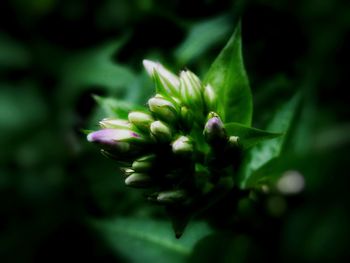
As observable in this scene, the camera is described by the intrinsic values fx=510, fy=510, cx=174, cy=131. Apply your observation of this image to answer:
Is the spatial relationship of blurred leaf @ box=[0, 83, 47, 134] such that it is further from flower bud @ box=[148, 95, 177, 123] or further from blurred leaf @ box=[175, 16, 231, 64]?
flower bud @ box=[148, 95, 177, 123]

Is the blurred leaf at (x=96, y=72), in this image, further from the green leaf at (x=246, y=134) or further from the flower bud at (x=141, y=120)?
the green leaf at (x=246, y=134)

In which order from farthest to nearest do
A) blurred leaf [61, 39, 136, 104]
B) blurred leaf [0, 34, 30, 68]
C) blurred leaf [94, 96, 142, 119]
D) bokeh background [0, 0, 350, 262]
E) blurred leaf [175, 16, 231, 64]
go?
blurred leaf [0, 34, 30, 68], blurred leaf [61, 39, 136, 104], blurred leaf [175, 16, 231, 64], bokeh background [0, 0, 350, 262], blurred leaf [94, 96, 142, 119]

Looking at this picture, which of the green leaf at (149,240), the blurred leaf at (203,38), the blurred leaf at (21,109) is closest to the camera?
the green leaf at (149,240)

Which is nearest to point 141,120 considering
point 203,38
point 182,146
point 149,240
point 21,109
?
point 182,146

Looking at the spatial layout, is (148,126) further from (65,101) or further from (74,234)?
(65,101)

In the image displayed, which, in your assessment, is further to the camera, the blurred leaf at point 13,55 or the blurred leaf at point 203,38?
the blurred leaf at point 13,55

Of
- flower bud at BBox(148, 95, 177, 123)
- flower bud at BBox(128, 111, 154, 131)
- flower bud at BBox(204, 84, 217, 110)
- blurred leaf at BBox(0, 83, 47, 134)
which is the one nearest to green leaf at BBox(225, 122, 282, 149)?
flower bud at BBox(204, 84, 217, 110)

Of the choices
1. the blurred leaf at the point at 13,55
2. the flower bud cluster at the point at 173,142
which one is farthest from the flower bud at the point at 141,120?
the blurred leaf at the point at 13,55

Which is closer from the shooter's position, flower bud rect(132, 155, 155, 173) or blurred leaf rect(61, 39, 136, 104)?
flower bud rect(132, 155, 155, 173)

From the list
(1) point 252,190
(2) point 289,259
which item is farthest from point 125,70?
(2) point 289,259
